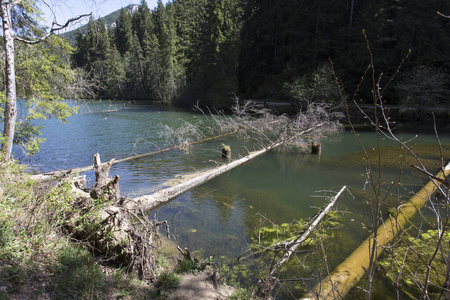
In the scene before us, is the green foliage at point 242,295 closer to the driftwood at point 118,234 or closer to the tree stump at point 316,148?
the driftwood at point 118,234

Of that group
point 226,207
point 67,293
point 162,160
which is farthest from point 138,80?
point 67,293

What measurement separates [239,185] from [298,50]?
2983 cm

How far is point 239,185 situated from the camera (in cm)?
891

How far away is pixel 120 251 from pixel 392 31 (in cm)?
3362

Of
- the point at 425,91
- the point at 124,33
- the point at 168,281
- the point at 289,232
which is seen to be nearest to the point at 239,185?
the point at 289,232

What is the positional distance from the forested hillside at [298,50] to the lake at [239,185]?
9.17 meters

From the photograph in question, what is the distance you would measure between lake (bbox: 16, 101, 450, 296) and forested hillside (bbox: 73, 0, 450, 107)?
30.1ft

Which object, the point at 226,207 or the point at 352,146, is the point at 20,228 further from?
the point at 352,146

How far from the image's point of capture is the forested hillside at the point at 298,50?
23891 millimetres

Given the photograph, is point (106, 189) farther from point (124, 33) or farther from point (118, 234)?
point (124, 33)

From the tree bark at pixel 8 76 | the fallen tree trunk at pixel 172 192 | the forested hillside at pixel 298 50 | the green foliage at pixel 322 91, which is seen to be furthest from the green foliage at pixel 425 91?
the tree bark at pixel 8 76

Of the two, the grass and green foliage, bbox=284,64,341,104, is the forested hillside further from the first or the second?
the grass

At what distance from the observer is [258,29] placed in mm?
38500

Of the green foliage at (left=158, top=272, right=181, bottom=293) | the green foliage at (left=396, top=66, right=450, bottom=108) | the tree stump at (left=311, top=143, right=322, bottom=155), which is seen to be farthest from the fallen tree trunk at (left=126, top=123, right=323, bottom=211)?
the green foliage at (left=396, top=66, right=450, bottom=108)
